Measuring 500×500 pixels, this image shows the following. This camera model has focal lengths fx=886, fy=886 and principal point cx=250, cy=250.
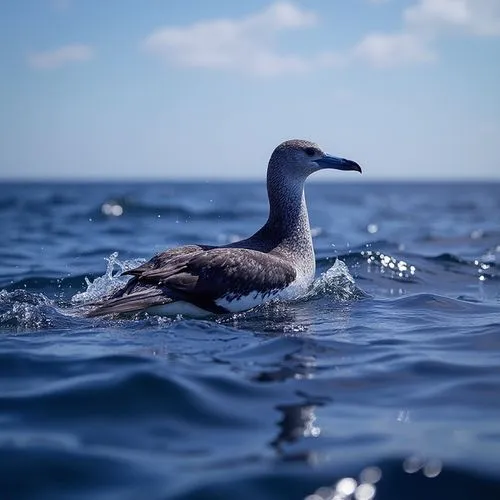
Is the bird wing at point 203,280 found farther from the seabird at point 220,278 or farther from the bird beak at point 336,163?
the bird beak at point 336,163

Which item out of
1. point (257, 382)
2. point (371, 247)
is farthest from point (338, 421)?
point (371, 247)

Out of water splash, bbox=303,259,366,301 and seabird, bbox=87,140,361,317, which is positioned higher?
seabird, bbox=87,140,361,317

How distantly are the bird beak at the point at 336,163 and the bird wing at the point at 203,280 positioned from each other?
1767mm

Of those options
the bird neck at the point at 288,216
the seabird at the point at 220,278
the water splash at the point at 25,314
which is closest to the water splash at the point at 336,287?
the seabird at the point at 220,278

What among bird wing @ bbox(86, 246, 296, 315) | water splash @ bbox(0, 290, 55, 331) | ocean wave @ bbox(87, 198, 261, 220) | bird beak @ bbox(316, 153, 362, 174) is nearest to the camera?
water splash @ bbox(0, 290, 55, 331)

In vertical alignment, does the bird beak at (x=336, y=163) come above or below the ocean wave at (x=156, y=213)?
above

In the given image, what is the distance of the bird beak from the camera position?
1070cm

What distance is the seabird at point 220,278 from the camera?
29.6 feet

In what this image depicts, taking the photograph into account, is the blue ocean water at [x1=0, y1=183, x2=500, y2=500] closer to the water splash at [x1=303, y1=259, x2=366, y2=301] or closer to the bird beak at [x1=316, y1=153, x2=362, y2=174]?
the water splash at [x1=303, y1=259, x2=366, y2=301]

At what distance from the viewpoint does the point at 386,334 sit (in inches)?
337

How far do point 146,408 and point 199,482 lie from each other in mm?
1303

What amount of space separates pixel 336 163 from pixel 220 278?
2.52 m

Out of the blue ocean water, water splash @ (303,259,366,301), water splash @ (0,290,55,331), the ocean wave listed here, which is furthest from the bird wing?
the ocean wave

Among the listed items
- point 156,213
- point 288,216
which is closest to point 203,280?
point 288,216
